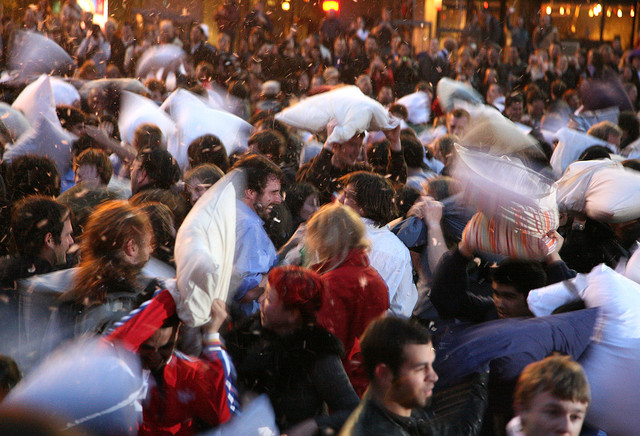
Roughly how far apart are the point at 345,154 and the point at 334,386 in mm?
2436

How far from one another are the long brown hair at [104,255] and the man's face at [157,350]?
0.27m

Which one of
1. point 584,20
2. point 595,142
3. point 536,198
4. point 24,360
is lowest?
point 584,20

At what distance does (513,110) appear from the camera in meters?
7.34

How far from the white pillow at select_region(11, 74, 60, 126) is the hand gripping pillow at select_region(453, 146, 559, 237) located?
3.12 meters

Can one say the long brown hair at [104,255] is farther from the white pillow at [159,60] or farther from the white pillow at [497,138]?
the white pillow at [159,60]

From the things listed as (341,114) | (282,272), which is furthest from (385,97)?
(282,272)

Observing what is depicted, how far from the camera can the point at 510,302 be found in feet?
8.98

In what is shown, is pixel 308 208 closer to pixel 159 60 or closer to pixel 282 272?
pixel 282 272

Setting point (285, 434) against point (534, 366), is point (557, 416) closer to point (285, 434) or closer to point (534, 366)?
point (534, 366)

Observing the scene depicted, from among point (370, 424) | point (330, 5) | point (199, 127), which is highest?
point (370, 424)

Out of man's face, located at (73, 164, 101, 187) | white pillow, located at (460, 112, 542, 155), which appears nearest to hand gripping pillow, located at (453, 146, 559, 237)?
white pillow, located at (460, 112, 542, 155)

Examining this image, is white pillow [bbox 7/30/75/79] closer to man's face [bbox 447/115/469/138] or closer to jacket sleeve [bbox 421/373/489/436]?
man's face [bbox 447/115/469/138]

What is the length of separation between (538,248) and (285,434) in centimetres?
127

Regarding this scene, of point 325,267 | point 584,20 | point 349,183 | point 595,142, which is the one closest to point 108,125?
point 349,183
